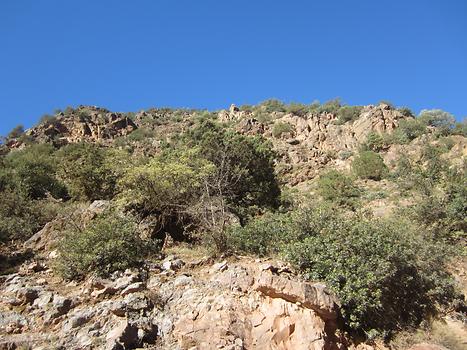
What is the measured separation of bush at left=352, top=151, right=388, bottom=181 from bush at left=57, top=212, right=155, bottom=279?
57.9ft

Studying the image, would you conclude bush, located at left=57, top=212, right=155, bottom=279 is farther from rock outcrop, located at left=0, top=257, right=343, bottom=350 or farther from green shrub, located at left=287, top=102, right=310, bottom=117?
green shrub, located at left=287, top=102, right=310, bottom=117

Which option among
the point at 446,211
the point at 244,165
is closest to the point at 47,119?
the point at 244,165

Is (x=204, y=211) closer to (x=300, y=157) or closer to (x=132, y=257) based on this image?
(x=132, y=257)

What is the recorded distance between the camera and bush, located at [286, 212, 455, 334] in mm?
7984

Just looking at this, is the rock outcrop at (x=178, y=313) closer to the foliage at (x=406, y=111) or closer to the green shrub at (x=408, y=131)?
the green shrub at (x=408, y=131)

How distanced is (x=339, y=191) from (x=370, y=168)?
5003 millimetres

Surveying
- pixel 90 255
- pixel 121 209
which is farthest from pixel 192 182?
pixel 90 255

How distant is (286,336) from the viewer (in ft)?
22.6

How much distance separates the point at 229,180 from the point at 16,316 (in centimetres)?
933

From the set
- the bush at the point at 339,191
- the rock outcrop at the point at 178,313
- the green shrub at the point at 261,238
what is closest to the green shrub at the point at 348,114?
the bush at the point at 339,191

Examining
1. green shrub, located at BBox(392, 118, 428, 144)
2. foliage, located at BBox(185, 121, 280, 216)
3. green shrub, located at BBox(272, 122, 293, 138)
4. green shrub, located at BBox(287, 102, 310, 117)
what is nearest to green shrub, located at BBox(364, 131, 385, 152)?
green shrub, located at BBox(392, 118, 428, 144)

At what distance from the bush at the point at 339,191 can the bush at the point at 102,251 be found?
39.0 feet

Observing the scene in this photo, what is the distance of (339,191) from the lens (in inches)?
803

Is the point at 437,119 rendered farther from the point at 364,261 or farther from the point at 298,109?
the point at 364,261
